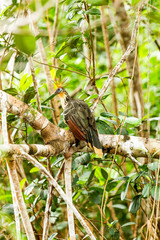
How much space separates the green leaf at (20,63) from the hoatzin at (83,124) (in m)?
0.40

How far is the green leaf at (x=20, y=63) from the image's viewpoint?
5.43 ft

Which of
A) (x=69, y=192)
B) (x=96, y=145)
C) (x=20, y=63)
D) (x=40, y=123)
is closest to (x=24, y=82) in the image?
(x=20, y=63)

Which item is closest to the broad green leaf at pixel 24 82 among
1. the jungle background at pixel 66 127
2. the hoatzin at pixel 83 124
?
the jungle background at pixel 66 127

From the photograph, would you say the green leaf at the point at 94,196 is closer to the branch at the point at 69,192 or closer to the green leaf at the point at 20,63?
the branch at the point at 69,192

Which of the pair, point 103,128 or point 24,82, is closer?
point 24,82

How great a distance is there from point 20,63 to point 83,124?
1.73ft

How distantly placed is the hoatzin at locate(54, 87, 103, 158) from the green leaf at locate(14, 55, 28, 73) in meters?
0.40

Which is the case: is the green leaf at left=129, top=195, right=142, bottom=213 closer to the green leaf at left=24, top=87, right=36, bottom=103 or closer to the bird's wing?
the bird's wing

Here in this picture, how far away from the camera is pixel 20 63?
1657 mm

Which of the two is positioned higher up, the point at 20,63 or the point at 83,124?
the point at 20,63

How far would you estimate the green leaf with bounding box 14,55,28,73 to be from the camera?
1654 millimetres

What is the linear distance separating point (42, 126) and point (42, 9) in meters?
0.92

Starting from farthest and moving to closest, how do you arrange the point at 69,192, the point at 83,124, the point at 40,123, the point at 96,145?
the point at 83,124
the point at 96,145
the point at 40,123
the point at 69,192

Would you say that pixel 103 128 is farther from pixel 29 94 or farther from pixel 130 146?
pixel 29 94
